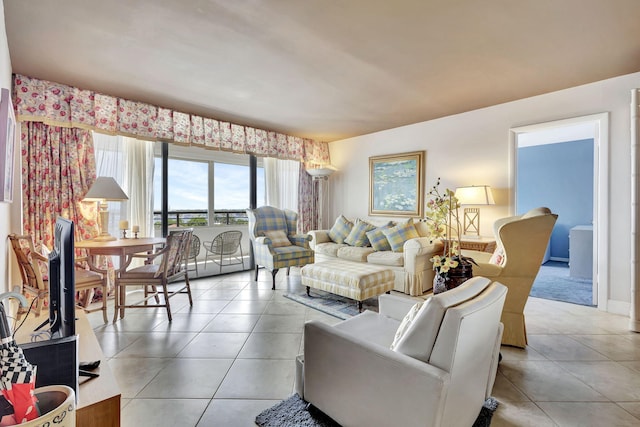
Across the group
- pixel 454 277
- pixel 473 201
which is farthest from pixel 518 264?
pixel 473 201

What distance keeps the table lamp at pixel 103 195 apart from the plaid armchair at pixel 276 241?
1.85 m

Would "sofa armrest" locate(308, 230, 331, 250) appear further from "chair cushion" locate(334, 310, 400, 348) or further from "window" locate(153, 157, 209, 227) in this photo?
"chair cushion" locate(334, 310, 400, 348)

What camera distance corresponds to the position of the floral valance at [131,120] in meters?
3.16

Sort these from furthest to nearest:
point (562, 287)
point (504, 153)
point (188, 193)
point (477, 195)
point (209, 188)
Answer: point (209, 188) → point (188, 193) → point (562, 287) → point (504, 153) → point (477, 195)

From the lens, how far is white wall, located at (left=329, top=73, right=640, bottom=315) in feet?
10.6

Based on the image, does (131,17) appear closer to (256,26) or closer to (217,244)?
(256,26)

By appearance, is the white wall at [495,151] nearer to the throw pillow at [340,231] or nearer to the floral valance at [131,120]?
the throw pillow at [340,231]

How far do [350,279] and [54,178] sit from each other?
3467 mm

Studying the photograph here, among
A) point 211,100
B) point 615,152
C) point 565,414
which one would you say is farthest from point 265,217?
point 615,152

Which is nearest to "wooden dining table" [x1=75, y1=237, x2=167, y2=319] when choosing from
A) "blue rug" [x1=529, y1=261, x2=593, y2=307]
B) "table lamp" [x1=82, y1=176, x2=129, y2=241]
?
"table lamp" [x1=82, y1=176, x2=129, y2=241]

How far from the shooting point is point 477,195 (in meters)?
3.91

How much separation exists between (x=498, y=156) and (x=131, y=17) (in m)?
4.27

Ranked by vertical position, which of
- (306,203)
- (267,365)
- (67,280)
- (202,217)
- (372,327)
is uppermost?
(306,203)

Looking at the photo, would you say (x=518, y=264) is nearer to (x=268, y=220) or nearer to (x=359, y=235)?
(x=359, y=235)
